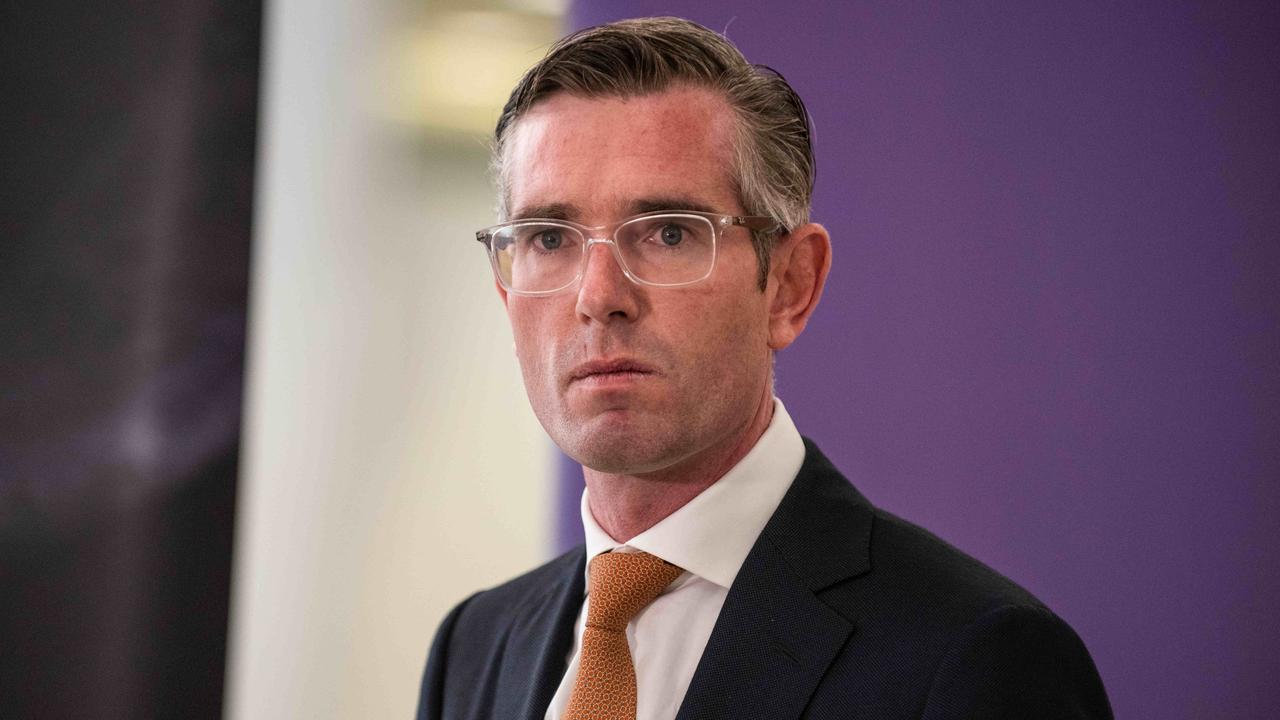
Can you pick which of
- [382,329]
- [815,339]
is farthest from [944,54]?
[382,329]

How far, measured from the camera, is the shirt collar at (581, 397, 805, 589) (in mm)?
1382

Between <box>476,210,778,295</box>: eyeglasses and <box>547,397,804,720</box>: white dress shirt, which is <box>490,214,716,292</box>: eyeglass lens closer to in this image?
<box>476,210,778,295</box>: eyeglasses

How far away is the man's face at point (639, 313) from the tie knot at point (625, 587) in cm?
12

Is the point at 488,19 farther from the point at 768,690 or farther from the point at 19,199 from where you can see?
the point at 768,690

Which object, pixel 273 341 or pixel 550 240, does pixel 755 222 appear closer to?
pixel 550 240

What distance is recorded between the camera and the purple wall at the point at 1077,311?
169 cm

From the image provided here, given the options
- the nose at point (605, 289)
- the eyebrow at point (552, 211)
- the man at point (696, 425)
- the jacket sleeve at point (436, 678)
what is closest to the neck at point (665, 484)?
the man at point (696, 425)

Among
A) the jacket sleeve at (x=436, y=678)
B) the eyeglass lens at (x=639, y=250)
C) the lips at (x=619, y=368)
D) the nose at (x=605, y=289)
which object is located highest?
the eyeglass lens at (x=639, y=250)

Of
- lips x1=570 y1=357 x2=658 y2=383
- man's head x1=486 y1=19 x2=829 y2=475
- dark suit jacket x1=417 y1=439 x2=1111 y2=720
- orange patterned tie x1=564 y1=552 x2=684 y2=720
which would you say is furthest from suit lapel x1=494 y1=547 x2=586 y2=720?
lips x1=570 y1=357 x2=658 y2=383

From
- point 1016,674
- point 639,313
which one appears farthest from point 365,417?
point 1016,674

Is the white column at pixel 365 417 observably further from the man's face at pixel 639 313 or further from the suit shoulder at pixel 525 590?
the man's face at pixel 639 313

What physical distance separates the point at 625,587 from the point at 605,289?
37cm

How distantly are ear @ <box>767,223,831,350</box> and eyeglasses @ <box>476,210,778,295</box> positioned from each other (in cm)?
7

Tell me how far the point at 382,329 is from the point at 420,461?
1.03 ft
